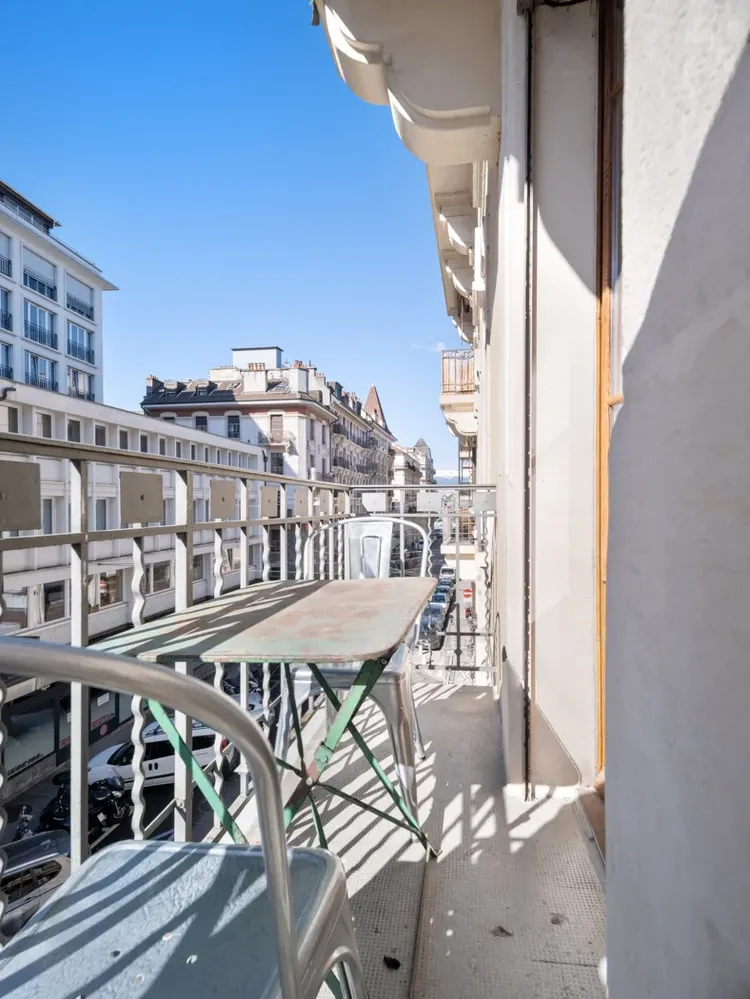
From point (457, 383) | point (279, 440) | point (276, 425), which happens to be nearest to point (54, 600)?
point (457, 383)

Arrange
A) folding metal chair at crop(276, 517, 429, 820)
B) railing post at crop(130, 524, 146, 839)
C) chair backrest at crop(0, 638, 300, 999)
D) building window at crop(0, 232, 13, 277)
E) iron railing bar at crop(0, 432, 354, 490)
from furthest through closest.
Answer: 1. building window at crop(0, 232, 13, 277)
2. folding metal chair at crop(276, 517, 429, 820)
3. railing post at crop(130, 524, 146, 839)
4. iron railing bar at crop(0, 432, 354, 490)
5. chair backrest at crop(0, 638, 300, 999)

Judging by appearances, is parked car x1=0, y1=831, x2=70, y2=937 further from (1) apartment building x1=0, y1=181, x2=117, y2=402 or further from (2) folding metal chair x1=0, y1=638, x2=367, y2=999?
(1) apartment building x1=0, y1=181, x2=117, y2=402

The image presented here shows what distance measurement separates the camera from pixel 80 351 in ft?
114

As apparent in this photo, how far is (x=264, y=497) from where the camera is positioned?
2619mm

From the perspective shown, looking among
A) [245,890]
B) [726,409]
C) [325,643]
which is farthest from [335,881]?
[726,409]

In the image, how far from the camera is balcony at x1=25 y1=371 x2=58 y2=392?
99.8ft

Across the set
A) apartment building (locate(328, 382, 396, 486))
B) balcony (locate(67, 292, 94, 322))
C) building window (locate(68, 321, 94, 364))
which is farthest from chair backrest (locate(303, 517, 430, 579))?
balcony (locate(67, 292, 94, 322))

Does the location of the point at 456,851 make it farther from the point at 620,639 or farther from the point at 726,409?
the point at 726,409

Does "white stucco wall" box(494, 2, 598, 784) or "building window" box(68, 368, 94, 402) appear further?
"building window" box(68, 368, 94, 402)

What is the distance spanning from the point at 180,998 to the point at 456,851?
1338 millimetres

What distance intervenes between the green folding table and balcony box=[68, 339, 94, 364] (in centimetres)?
3799

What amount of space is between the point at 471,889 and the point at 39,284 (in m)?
37.9

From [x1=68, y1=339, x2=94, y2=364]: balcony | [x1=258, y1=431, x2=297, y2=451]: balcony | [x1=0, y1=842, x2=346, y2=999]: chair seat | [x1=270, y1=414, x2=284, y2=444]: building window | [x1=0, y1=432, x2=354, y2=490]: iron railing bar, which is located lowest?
[x1=0, y1=842, x2=346, y2=999]: chair seat

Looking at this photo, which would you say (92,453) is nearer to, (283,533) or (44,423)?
(283,533)
